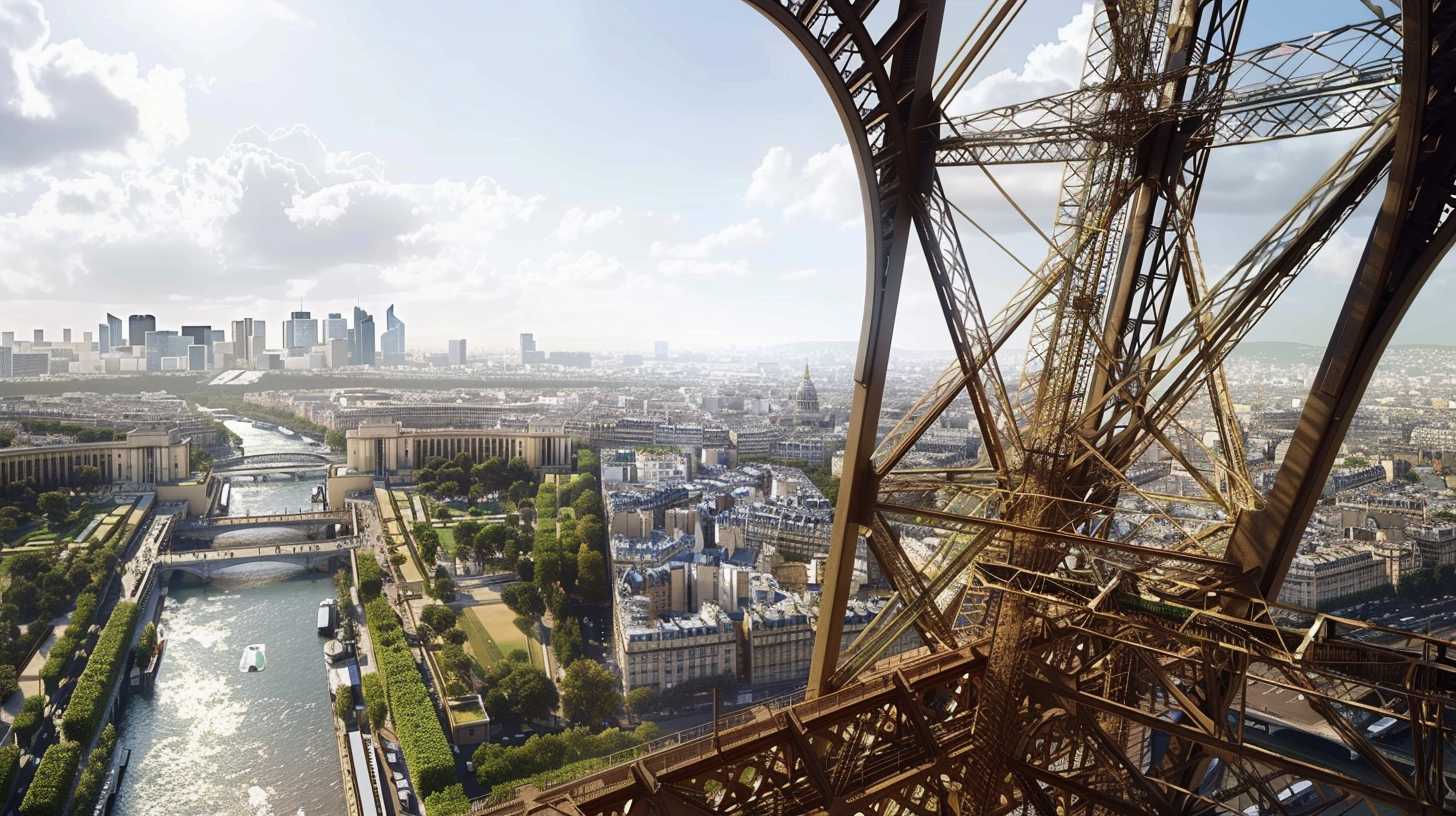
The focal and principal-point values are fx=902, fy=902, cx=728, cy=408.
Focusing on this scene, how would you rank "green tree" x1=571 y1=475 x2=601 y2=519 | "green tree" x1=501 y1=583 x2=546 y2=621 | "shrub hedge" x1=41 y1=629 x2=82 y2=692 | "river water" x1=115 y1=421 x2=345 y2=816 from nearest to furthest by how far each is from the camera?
"river water" x1=115 y1=421 x2=345 y2=816 → "shrub hedge" x1=41 y1=629 x2=82 y2=692 → "green tree" x1=501 y1=583 x2=546 y2=621 → "green tree" x1=571 y1=475 x2=601 y2=519

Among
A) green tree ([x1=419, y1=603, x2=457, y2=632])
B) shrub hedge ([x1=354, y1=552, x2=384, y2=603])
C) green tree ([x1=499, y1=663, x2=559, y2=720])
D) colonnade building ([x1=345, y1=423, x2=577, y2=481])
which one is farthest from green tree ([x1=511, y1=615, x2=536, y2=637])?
colonnade building ([x1=345, y1=423, x2=577, y2=481])

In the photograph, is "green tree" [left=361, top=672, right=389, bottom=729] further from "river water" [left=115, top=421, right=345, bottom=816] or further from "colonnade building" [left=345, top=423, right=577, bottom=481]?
"colonnade building" [left=345, top=423, right=577, bottom=481]

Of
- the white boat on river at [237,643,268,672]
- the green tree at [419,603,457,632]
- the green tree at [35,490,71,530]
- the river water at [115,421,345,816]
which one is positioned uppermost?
the green tree at [35,490,71,530]

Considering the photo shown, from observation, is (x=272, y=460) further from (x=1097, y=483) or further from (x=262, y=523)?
(x=1097, y=483)

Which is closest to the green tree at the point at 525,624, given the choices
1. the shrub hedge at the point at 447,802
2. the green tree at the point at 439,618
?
the green tree at the point at 439,618

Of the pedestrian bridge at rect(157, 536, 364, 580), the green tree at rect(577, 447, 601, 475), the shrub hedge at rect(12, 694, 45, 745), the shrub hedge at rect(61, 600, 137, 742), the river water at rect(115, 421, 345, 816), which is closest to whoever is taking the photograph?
the river water at rect(115, 421, 345, 816)
